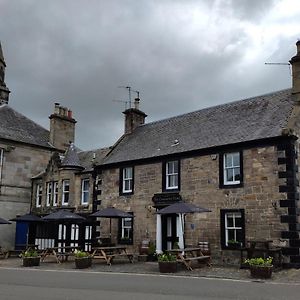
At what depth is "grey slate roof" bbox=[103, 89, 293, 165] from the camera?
19.8 m

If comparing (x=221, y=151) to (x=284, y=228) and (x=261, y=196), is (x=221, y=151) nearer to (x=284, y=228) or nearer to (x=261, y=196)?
(x=261, y=196)

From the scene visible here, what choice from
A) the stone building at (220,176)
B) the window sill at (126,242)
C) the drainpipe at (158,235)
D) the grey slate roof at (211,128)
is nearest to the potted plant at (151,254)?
the drainpipe at (158,235)

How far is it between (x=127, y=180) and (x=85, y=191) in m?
4.47

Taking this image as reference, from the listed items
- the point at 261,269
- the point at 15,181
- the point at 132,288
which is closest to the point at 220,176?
the point at 261,269

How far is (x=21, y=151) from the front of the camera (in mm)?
30922

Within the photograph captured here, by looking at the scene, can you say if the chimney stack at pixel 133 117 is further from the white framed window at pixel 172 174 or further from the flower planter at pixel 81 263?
the flower planter at pixel 81 263

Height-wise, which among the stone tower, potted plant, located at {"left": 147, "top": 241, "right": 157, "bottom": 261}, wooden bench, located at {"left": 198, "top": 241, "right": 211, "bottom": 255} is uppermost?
the stone tower

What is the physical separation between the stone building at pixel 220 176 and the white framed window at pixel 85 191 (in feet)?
6.19

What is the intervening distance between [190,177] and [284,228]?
17.6 ft

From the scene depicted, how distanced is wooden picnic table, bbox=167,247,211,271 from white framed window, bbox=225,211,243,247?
1.31m

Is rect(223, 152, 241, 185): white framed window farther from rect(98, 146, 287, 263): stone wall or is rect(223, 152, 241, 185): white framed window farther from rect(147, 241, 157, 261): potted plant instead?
rect(147, 241, 157, 261): potted plant

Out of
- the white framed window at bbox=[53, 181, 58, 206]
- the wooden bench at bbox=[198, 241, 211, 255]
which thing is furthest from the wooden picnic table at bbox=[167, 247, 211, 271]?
the white framed window at bbox=[53, 181, 58, 206]

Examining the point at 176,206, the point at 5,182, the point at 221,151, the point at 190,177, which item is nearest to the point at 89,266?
the point at 176,206

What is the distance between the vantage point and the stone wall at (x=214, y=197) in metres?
18.0
